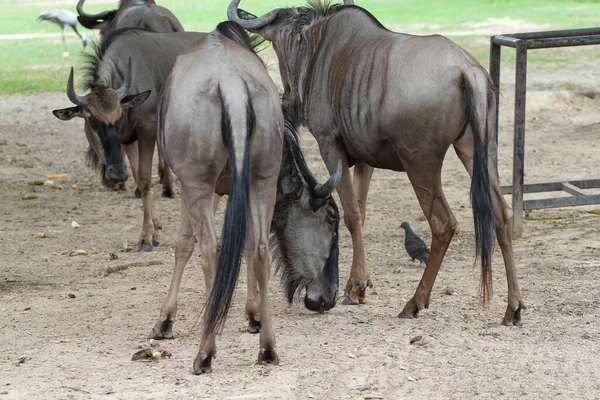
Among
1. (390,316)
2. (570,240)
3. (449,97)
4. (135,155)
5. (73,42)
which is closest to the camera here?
(449,97)

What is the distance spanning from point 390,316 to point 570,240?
2.51 meters

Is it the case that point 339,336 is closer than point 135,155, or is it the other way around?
point 339,336

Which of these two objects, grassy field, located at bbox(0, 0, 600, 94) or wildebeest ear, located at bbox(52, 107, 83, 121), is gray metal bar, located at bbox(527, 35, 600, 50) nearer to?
wildebeest ear, located at bbox(52, 107, 83, 121)

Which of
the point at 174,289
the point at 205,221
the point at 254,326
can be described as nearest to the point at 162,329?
the point at 174,289

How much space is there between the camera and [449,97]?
5535mm

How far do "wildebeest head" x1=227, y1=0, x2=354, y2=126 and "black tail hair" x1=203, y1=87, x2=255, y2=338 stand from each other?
205 centimetres

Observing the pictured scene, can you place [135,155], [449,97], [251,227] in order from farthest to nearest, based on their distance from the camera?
[135,155] < [449,97] < [251,227]

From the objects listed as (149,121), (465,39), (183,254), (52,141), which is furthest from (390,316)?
(465,39)

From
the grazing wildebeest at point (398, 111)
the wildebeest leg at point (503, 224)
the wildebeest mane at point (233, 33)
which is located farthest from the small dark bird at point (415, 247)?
the wildebeest mane at point (233, 33)

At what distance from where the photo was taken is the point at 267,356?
502 cm

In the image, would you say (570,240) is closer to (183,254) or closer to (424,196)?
(424,196)

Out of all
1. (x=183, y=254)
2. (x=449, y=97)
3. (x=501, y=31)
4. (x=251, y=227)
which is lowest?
(x=501, y=31)

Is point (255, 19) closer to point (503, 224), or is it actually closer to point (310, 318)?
point (310, 318)

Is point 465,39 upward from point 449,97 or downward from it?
downward
